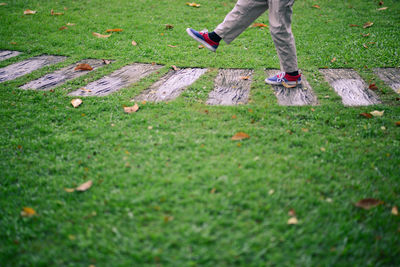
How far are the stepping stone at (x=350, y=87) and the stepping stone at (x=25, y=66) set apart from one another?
3455 millimetres

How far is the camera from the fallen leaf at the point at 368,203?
4.87ft

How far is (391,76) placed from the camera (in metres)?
3.03

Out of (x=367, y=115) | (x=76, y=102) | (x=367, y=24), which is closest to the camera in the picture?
(x=367, y=115)

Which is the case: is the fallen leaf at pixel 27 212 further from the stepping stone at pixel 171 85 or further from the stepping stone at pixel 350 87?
the stepping stone at pixel 350 87

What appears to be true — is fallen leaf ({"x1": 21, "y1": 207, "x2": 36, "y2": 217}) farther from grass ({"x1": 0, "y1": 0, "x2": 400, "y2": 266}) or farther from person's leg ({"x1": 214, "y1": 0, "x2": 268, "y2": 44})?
person's leg ({"x1": 214, "y1": 0, "x2": 268, "y2": 44})

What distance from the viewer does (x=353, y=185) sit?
162 centimetres

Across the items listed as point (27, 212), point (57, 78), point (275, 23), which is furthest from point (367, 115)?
point (57, 78)

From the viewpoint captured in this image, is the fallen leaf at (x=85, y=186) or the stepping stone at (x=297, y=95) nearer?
the fallen leaf at (x=85, y=186)

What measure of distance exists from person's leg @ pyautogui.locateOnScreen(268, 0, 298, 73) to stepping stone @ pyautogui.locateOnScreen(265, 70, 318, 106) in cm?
20

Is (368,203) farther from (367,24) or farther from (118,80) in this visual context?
(367,24)

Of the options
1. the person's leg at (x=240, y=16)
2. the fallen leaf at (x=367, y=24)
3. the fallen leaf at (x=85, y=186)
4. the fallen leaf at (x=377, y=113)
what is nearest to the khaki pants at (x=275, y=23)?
the person's leg at (x=240, y=16)

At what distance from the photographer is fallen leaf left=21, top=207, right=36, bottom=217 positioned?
1486 millimetres

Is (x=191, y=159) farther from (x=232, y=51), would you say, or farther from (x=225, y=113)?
(x=232, y=51)

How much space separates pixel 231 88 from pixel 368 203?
175 centimetres
